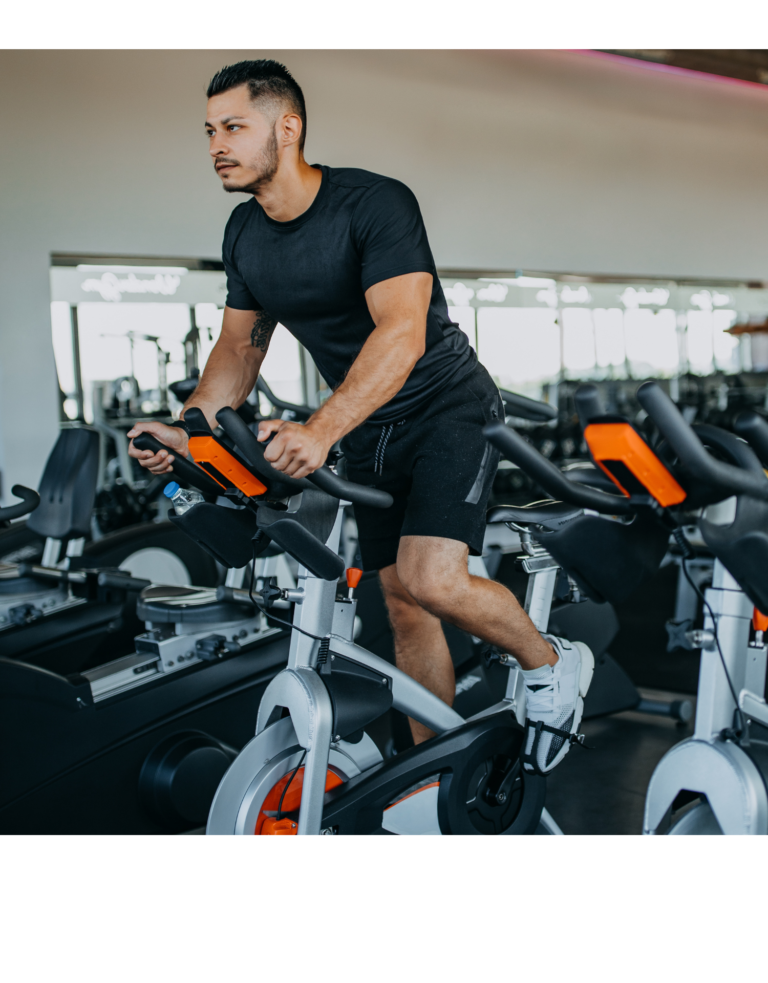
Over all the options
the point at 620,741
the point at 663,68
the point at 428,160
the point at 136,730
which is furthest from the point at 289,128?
the point at 663,68

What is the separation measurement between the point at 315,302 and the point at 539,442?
5.32 metres

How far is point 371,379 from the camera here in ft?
4.92

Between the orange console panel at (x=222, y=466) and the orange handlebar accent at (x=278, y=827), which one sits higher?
the orange console panel at (x=222, y=466)

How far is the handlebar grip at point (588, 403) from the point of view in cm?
107

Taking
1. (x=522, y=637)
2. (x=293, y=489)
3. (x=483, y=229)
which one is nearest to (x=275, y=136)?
(x=293, y=489)

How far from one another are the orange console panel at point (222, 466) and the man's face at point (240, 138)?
22.3 inches

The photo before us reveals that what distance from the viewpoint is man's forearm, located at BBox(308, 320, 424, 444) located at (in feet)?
4.70

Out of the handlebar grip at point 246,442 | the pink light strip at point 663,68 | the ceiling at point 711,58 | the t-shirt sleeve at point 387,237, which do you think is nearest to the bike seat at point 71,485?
the t-shirt sleeve at point 387,237

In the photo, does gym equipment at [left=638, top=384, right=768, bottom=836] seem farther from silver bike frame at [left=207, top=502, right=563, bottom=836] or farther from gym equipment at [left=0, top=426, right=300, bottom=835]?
gym equipment at [left=0, top=426, right=300, bottom=835]

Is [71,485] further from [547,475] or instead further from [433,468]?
[547,475]

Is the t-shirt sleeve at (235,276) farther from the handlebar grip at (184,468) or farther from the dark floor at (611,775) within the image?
the dark floor at (611,775)

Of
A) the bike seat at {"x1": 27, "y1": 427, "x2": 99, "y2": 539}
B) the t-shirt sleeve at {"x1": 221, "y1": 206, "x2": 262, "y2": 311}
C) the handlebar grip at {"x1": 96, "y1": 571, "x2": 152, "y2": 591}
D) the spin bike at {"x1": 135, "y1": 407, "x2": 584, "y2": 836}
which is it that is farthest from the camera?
the bike seat at {"x1": 27, "y1": 427, "x2": 99, "y2": 539}

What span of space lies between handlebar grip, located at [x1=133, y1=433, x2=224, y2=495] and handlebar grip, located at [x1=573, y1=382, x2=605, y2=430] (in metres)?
0.62

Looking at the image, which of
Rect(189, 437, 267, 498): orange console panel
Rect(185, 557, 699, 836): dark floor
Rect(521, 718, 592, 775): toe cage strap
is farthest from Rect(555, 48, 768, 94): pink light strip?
Rect(189, 437, 267, 498): orange console panel
